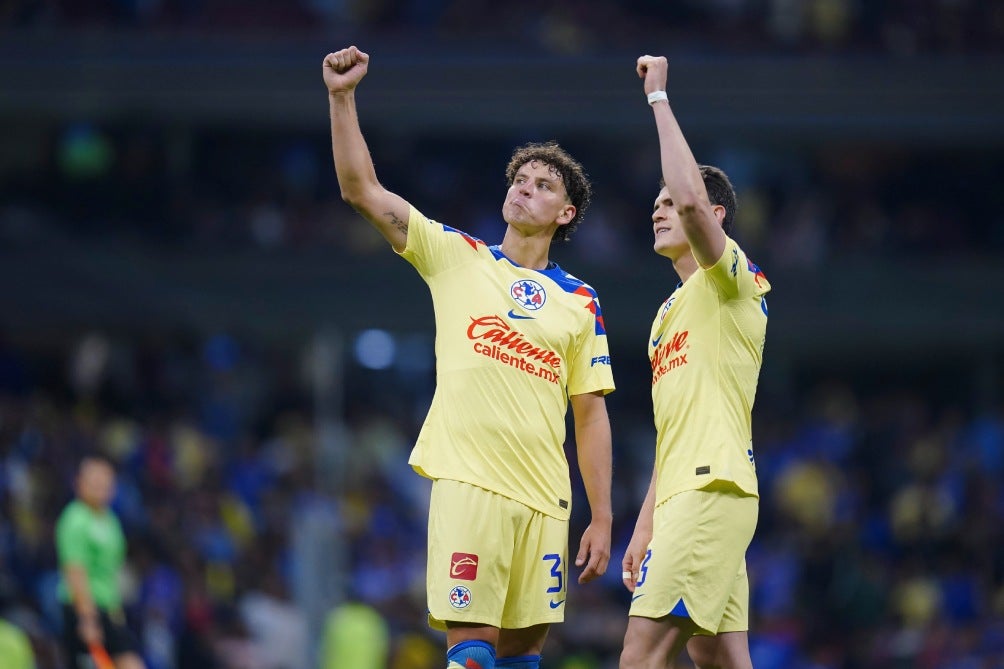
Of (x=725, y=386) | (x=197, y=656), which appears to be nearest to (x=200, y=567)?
(x=197, y=656)

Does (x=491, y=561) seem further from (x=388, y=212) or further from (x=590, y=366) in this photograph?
(x=388, y=212)

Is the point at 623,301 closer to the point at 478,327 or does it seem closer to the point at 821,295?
the point at 821,295

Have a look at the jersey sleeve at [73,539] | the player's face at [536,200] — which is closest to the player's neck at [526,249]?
the player's face at [536,200]

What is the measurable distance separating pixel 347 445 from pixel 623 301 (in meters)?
4.04

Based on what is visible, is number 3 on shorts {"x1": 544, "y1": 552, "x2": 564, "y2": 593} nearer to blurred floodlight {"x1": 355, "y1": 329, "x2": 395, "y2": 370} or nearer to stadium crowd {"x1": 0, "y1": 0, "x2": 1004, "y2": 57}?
blurred floodlight {"x1": 355, "y1": 329, "x2": 395, "y2": 370}

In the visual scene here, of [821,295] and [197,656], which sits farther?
[821,295]

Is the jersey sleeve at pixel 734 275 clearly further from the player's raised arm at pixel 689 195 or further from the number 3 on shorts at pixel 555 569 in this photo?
the number 3 on shorts at pixel 555 569

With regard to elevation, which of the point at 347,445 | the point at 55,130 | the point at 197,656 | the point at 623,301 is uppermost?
the point at 55,130

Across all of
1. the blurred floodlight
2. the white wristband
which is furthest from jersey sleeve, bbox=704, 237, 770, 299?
the blurred floodlight

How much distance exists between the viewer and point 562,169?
699 cm

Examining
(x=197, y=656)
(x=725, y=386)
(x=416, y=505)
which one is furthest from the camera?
(x=416, y=505)

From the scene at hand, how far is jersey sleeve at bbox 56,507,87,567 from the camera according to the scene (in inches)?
449

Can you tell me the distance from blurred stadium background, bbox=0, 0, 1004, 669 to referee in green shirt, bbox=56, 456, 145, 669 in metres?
4.11

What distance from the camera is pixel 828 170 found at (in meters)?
21.1
